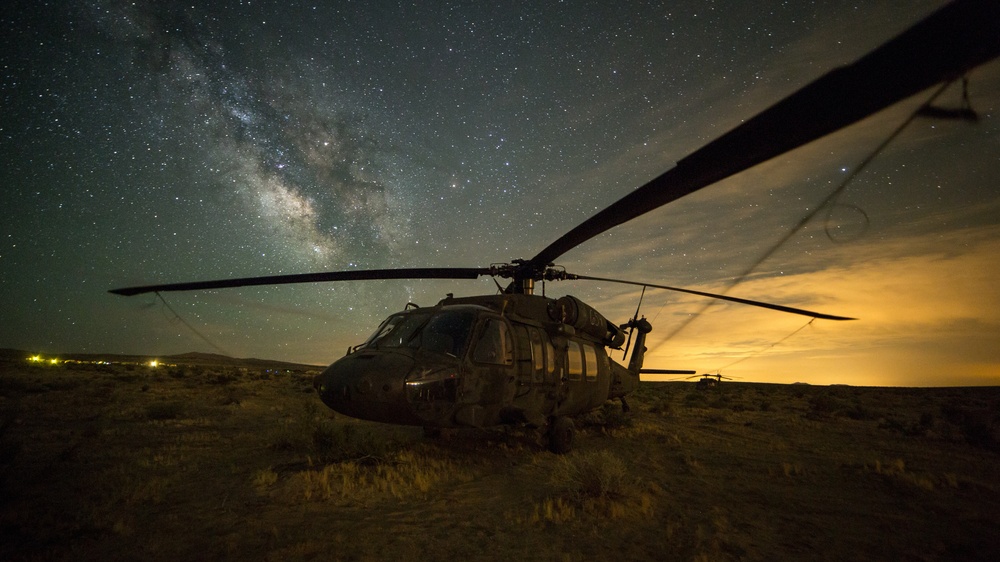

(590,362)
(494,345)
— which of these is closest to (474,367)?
(494,345)

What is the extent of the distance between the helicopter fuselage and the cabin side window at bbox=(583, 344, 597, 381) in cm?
3

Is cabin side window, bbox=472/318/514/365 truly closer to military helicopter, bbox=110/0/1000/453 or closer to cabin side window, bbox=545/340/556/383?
military helicopter, bbox=110/0/1000/453

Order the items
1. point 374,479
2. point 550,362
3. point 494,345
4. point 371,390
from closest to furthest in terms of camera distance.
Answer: point 371,390 < point 374,479 < point 494,345 < point 550,362

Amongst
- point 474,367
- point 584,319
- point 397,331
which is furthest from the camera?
point 584,319

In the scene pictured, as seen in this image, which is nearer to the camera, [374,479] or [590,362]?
[374,479]

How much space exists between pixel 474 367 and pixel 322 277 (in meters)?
3.80

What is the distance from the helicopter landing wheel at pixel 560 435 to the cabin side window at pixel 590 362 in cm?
153

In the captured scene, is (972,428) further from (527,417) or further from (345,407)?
(345,407)

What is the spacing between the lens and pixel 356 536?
384 cm

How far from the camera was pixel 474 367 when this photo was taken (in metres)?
6.27

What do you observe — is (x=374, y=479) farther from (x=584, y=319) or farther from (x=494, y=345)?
(x=584, y=319)

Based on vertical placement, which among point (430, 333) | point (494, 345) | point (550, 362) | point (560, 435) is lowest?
point (560, 435)

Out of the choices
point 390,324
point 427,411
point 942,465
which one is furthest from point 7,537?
point 942,465

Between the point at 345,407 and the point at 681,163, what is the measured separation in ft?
16.1
